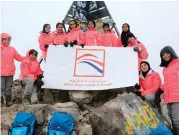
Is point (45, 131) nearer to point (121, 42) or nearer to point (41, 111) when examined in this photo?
point (41, 111)

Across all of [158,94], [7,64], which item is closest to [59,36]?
[7,64]

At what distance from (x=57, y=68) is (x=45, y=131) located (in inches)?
94.4

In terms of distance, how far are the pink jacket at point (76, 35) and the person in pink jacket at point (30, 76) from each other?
1301 millimetres

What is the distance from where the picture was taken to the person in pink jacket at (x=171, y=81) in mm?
7582

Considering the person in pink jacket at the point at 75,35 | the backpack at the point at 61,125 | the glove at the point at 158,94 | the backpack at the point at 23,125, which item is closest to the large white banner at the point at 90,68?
the person in pink jacket at the point at 75,35

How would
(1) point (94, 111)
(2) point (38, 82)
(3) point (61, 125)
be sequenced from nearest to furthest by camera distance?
(3) point (61, 125), (1) point (94, 111), (2) point (38, 82)

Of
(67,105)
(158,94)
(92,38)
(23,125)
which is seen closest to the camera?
(23,125)

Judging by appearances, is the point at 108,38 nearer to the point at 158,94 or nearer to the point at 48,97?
the point at 48,97

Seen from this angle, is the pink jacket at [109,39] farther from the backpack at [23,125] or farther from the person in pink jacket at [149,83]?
the backpack at [23,125]

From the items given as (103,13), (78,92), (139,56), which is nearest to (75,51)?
(78,92)

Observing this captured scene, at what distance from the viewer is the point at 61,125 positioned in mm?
7754

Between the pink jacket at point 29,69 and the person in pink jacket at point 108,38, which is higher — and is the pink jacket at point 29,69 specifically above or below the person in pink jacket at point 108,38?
below

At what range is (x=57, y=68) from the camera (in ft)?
32.8

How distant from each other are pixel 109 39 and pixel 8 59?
3.47 meters
